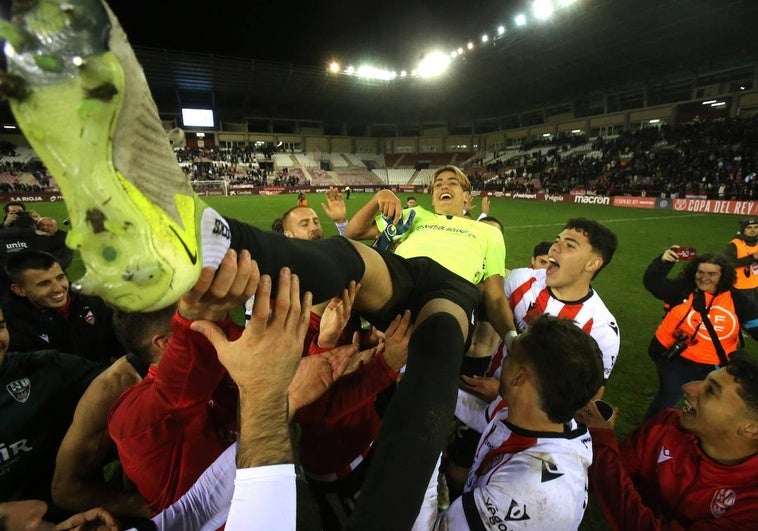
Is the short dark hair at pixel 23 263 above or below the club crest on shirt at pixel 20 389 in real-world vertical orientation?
above

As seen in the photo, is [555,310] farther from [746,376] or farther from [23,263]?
[23,263]

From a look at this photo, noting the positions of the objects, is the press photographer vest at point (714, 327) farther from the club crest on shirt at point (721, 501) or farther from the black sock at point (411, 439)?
the black sock at point (411, 439)

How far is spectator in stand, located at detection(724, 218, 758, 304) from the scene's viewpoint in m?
5.41

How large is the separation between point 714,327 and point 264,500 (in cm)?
410

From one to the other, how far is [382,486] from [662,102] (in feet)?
150

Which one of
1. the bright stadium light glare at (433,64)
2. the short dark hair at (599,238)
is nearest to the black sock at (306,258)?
the short dark hair at (599,238)

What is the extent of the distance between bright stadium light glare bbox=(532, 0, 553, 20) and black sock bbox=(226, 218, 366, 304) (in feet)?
115

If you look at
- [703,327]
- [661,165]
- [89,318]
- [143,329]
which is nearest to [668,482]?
[703,327]

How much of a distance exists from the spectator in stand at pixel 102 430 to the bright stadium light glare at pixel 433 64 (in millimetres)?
45605

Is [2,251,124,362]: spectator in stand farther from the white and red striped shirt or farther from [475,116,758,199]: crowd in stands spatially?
[475,116,758,199]: crowd in stands

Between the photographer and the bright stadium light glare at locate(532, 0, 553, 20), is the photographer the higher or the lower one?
the lower one

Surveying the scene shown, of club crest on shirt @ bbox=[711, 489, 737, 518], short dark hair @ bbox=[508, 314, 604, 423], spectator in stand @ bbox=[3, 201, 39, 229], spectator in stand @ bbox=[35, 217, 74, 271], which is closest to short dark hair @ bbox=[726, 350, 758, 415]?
club crest on shirt @ bbox=[711, 489, 737, 518]

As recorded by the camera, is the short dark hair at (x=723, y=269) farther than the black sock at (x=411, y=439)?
Yes

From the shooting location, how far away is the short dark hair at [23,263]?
123 inches
